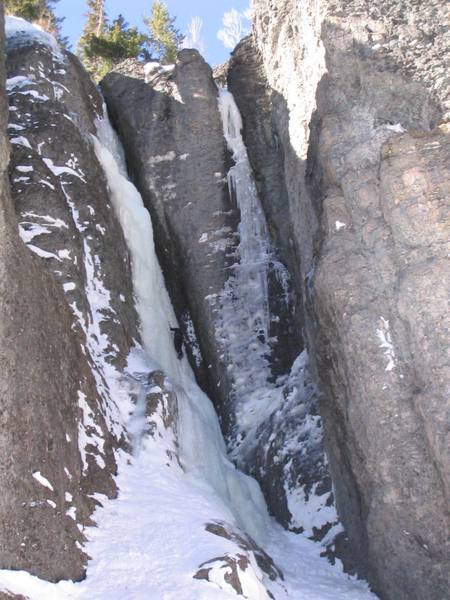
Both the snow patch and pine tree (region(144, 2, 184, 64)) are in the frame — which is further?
pine tree (region(144, 2, 184, 64))

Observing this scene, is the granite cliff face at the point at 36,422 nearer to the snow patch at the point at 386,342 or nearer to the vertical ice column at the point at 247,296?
the snow patch at the point at 386,342

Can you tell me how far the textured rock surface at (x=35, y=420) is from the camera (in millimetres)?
8008

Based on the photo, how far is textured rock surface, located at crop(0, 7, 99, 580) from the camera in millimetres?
8008

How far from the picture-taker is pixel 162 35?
2864 centimetres

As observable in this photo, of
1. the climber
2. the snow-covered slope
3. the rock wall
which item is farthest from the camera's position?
the climber

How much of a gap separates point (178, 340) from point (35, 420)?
7.04 meters

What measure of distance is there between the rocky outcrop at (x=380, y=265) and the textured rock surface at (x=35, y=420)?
357 cm

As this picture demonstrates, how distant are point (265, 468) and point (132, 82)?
380 inches

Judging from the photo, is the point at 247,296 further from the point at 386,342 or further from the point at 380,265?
the point at 386,342

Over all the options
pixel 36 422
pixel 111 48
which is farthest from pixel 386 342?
pixel 111 48

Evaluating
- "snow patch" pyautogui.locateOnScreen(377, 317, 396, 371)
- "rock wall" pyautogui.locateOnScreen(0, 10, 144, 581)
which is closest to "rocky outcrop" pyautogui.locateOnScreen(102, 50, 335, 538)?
"rock wall" pyautogui.locateOnScreen(0, 10, 144, 581)

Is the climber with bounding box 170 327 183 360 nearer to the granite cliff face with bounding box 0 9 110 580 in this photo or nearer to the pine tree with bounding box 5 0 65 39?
the granite cliff face with bounding box 0 9 110 580

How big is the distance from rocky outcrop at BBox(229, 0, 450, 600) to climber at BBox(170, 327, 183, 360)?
2819 mm

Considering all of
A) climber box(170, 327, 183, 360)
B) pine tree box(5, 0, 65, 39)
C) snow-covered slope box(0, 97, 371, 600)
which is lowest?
snow-covered slope box(0, 97, 371, 600)
